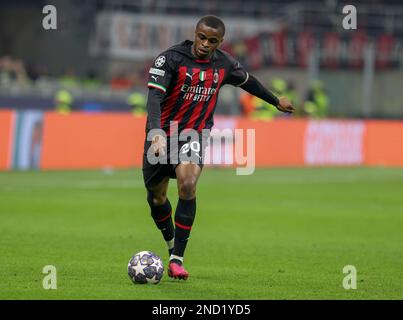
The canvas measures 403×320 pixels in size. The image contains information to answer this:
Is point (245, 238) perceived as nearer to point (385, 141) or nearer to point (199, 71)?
point (199, 71)

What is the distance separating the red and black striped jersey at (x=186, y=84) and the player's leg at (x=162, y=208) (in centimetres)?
A: 63

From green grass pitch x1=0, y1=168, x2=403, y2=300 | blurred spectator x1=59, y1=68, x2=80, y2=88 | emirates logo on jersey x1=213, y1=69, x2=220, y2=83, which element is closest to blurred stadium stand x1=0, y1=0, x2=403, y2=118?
blurred spectator x1=59, y1=68, x2=80, y2=88

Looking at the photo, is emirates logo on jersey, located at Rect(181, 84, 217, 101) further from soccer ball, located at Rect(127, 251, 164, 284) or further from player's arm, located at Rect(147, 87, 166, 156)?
soccer ball, located at Rect(127, 251, 164, 284)

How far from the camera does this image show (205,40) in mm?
9461

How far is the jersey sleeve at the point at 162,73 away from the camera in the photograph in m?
9.45

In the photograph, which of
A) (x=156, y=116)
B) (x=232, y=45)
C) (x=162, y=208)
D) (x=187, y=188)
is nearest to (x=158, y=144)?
(x=156, y=116)

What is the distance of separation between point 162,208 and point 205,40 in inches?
69.7

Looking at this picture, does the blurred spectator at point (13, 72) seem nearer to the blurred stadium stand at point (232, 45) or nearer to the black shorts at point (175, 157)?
the blurred stadium stand at point (232, 45)

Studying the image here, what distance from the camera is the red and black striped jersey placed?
9523 millimetres

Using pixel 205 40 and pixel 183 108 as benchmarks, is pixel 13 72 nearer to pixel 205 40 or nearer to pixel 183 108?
pixel 183 108

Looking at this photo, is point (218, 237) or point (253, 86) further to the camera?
point (218, 237)

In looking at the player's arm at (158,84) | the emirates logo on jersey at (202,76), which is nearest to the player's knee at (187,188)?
the player's arm at (158,84)

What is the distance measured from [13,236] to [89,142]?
42.2 ft

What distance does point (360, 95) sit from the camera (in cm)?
3819
